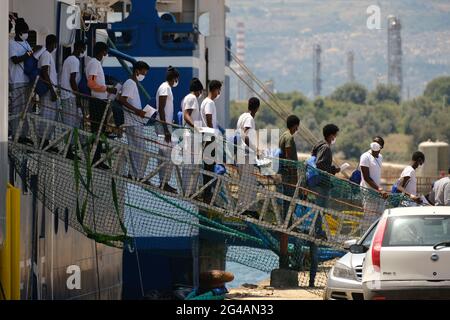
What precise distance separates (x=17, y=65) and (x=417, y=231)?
5527 mm

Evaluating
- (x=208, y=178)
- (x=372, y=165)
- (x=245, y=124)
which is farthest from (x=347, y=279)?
(x=372, y=165)

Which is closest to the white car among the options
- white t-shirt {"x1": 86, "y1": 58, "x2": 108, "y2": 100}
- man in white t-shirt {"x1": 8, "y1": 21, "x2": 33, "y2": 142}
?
man in white t-shirt {"x1": 8, "y1": 21, "x2": 33, "y2": 142}

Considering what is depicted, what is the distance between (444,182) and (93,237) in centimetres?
593

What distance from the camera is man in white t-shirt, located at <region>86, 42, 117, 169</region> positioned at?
1945 cm

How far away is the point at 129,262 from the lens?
2428 cm

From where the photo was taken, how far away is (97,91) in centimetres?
2009

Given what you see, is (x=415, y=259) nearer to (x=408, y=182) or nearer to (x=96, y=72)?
(x=96, y=72)

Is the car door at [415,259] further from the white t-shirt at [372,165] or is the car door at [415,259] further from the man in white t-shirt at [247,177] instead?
the white t-shirt at [372,165]

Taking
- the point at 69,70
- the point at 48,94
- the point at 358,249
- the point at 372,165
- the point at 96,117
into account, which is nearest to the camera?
the point at 358,249

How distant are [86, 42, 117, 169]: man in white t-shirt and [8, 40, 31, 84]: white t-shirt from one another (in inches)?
42.2

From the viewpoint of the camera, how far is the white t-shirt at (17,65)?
728 inches
